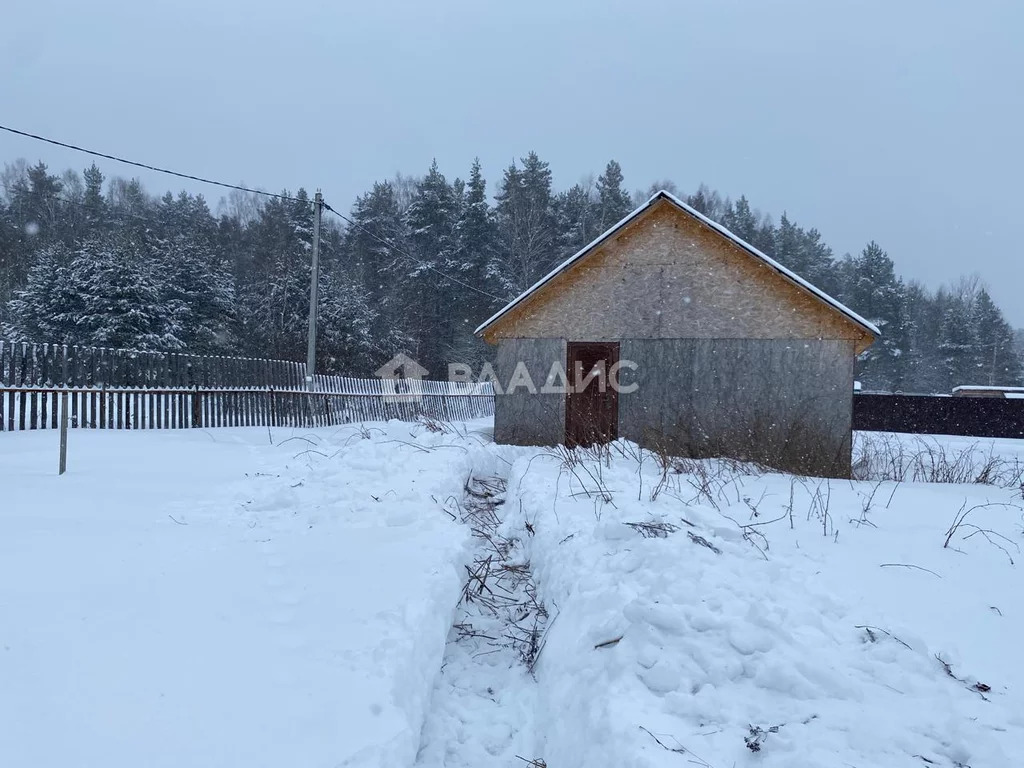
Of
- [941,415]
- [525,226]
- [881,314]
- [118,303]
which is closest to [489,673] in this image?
[118,303]

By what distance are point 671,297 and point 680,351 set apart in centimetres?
103

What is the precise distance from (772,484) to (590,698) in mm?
4844

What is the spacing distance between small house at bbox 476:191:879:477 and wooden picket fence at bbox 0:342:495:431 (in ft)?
17.6

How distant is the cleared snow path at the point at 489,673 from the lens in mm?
2480

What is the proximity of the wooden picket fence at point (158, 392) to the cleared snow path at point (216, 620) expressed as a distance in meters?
4.31

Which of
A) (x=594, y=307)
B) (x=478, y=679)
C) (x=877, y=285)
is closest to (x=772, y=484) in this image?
(x=478, y=679)

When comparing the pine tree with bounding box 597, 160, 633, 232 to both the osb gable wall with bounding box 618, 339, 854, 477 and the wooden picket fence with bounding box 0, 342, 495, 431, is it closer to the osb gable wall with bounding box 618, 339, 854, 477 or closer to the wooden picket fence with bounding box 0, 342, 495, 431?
the wooden picket fence with bounding box 0, 342, 495, 431

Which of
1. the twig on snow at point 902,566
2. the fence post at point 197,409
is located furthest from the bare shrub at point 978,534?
the fence post at point 197,409

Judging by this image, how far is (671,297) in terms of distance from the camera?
1075 cm

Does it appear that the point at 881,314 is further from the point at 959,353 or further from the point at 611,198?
the point at 611,198

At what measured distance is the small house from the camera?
32.9 ft

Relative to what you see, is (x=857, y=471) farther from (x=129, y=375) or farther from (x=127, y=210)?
(x=127, y=210)

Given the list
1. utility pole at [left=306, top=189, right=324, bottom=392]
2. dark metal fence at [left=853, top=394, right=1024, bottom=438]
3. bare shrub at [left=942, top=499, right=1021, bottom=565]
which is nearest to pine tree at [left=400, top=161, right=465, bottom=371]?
utility pole at [left=306, top=189, right=324, bottom=392]

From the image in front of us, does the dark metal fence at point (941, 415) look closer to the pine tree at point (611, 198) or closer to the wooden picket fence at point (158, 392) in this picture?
the pine tree at point (611, 198)
